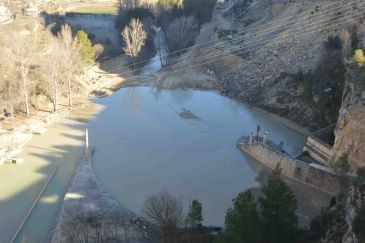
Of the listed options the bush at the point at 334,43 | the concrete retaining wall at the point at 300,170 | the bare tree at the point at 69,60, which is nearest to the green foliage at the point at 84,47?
the bare tree at the point at 69,60

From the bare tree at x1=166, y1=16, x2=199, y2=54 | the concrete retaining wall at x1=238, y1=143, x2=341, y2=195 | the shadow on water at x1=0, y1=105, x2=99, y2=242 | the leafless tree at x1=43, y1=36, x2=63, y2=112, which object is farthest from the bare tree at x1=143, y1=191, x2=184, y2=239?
the bare tree at x1=166, y1=16, x2=199, y2=54

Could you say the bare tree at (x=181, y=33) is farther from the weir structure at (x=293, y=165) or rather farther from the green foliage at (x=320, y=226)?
the green foliage at (x=320, y=226)

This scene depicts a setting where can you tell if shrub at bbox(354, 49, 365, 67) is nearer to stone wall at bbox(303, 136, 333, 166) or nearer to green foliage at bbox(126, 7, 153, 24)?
stone wall at bbox(303, 136, 333, 166)

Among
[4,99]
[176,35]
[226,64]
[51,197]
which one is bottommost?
[51,197]

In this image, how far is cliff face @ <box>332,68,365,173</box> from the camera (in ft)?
87.0

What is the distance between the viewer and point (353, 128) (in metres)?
27.0

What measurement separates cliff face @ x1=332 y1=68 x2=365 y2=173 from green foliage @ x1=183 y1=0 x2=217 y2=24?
4042 cm

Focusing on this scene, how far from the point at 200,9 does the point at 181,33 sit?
27.4ft

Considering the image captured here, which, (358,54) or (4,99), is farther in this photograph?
(4,99)

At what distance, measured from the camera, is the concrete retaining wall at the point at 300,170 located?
27.1 metres

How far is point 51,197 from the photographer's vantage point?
87.8ft

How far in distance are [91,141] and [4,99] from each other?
31.4ft

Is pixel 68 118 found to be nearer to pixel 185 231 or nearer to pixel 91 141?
pixel 91 141

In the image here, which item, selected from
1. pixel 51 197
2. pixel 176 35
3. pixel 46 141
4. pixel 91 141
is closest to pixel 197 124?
pixel 91 141
